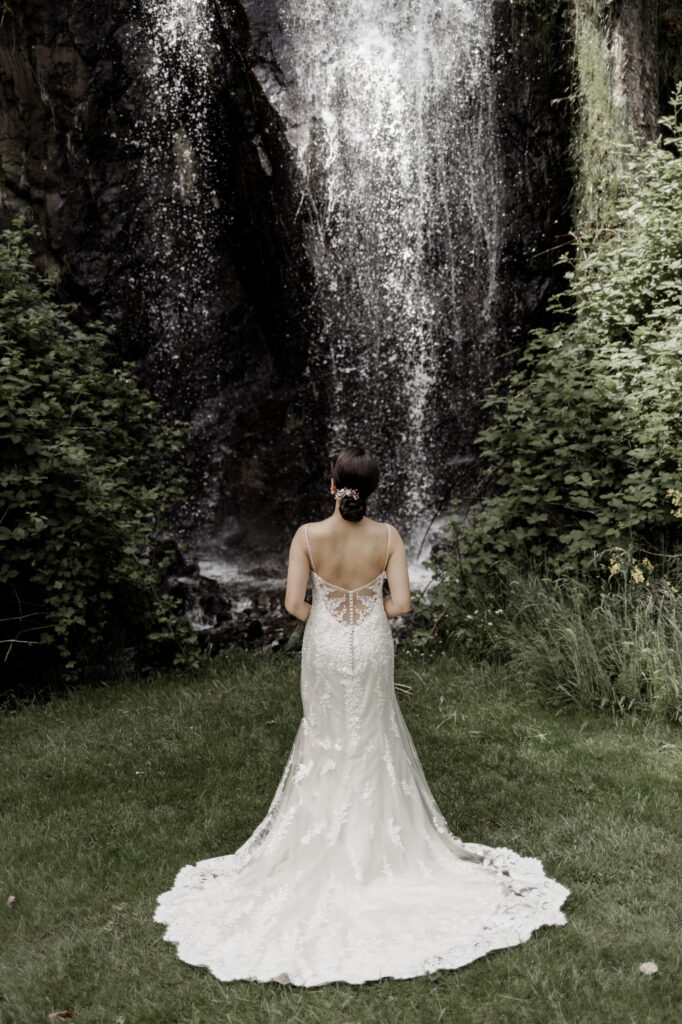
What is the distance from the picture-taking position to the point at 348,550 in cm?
386

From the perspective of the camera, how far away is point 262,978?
319cm

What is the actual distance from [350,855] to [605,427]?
14.6ft

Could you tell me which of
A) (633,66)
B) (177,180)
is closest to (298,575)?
(177,180)

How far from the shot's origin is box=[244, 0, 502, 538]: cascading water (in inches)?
368

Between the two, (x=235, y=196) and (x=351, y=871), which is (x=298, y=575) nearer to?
(x=351, y=871)

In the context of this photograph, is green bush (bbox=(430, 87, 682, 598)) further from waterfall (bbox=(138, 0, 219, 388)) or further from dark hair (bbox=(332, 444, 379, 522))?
waterfall (bbox=(138, 0, 219, 388))

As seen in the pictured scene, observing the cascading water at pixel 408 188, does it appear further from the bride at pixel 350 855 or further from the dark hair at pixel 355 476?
the dark hair at pixel 355 476

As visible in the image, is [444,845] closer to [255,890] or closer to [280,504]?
[255,890]

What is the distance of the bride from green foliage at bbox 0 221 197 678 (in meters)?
2.93

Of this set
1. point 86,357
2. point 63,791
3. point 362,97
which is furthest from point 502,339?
point 63,791

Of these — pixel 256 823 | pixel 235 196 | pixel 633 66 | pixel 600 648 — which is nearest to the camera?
pixel 256 823

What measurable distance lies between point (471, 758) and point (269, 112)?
6831 mm

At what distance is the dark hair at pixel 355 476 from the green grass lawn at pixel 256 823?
1.72 meters

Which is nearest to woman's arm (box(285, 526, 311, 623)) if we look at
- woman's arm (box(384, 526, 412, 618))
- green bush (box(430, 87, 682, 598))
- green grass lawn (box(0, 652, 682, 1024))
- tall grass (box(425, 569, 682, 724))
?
woman's arm (box(384, 526, 412, 618))
